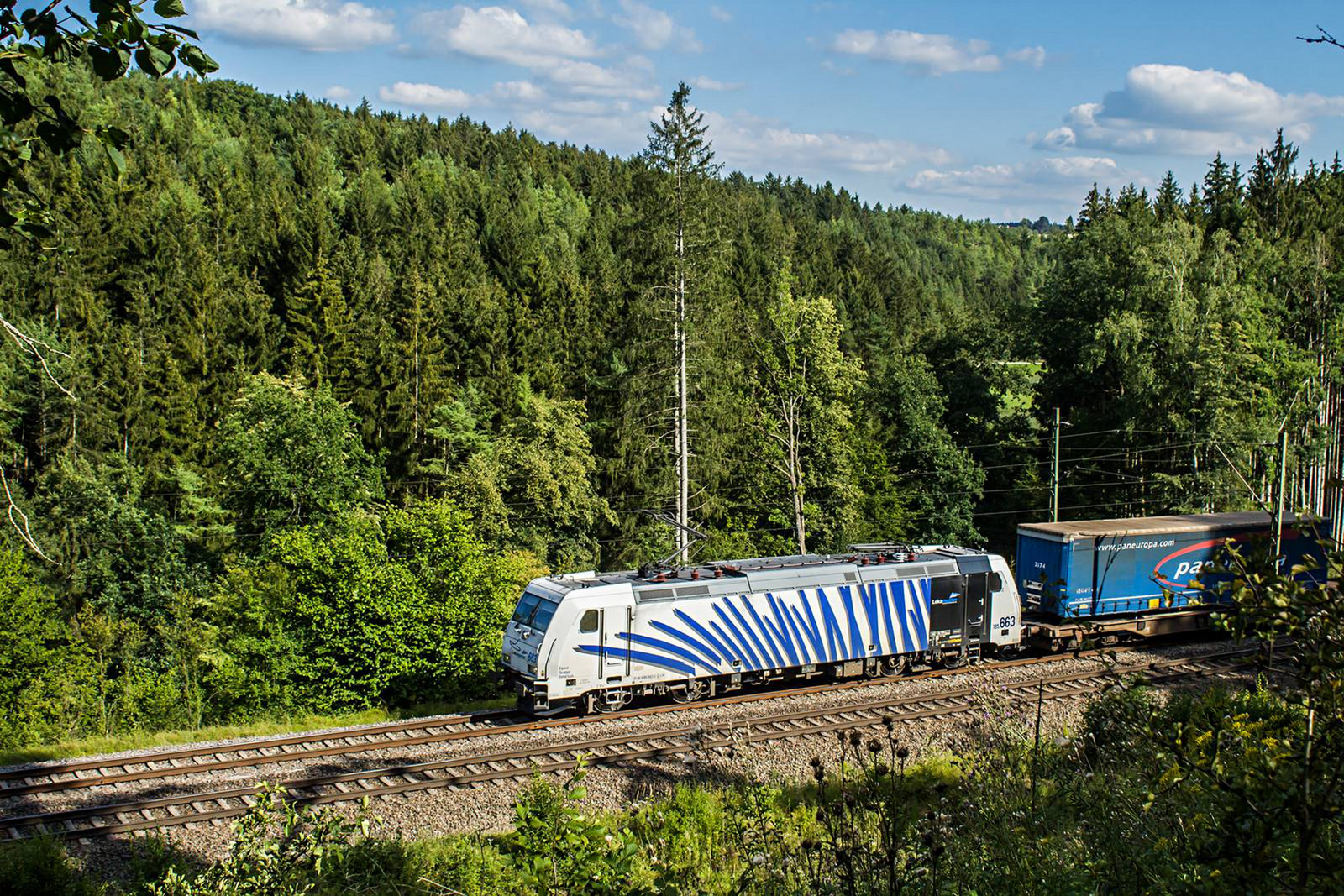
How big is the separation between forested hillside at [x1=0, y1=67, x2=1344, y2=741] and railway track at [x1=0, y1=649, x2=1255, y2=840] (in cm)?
655

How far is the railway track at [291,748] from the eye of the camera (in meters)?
15.5

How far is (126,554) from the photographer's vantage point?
37.5 m

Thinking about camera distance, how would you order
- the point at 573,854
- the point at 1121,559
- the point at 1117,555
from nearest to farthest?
the point at 573,854 < the point at 1117,555 < the point at 1121,559

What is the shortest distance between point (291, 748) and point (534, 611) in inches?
191

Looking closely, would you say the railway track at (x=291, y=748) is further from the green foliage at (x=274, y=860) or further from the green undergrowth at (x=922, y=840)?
the green foliage at (x=274, y=860)

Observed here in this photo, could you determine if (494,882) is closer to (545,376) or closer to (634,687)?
(634,687)

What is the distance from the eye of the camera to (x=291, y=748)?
56.6 feet

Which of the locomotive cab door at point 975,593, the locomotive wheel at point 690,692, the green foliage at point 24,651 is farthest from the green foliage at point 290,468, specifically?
the locomotive cab door at point 975,593

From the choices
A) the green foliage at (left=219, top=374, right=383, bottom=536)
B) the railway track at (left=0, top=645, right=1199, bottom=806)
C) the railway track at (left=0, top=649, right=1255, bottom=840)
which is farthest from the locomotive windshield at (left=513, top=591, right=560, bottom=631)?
the green foliage at (left=219, top=374, right=383, bottom=536)

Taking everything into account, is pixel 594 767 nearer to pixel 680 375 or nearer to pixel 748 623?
pixel 748 623

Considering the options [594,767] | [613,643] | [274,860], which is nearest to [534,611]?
[613,643]

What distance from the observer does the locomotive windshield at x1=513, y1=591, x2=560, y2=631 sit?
61.4 ft

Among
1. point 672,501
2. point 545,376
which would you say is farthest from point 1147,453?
point 545,376

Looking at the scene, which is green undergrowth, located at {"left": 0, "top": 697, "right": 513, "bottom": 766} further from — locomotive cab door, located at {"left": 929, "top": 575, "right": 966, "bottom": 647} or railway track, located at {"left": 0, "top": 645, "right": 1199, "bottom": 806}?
locomotive cab door, located at {"left": 929, "top": 575, "right": 966, "bottom": 647}
